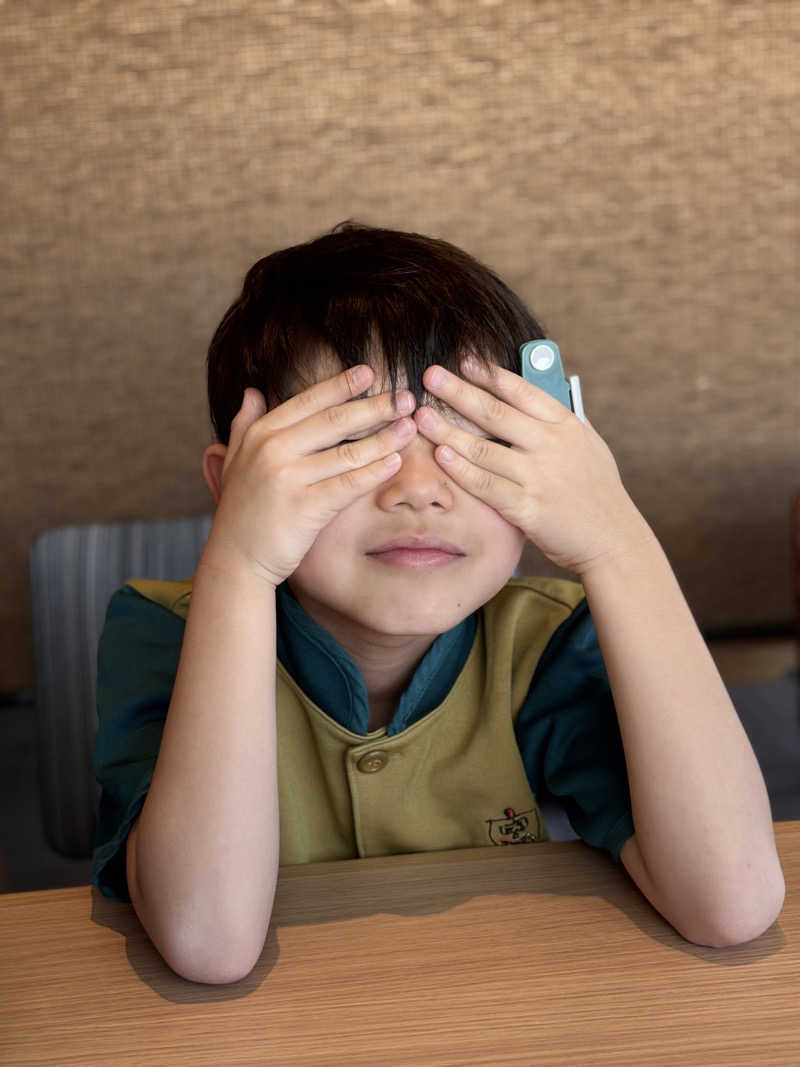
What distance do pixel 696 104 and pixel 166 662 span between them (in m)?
1.84

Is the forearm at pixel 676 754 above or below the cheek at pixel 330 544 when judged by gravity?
below

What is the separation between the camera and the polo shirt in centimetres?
86

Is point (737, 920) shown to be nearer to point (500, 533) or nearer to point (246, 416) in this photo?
point (500, 533)

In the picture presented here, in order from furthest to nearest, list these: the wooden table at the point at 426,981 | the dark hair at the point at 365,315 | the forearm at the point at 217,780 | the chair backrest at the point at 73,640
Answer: the chair backrest at the point at 73,640 < the dark hair at the point at 365,315 < the forearm at the point at 217,780 < the wooden table at the point at 426,981

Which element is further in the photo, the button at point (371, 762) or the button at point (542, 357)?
the button at point (371, 762)

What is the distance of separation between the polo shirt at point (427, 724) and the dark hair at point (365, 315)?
0.65 feet

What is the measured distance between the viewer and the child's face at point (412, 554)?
741 mm

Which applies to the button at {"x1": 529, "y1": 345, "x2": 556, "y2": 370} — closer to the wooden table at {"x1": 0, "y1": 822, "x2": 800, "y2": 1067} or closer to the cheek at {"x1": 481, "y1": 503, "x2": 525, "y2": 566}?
the cheek at {"x1": 481, "y1": 503, "x2": 525, "y2": 566}

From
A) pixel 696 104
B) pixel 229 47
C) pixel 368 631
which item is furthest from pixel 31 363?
pixel 368 631

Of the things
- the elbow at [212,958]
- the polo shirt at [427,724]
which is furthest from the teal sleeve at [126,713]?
the elbow at [212,958]

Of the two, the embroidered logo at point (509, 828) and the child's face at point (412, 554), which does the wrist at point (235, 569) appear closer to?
the child's face at point (412, 554)

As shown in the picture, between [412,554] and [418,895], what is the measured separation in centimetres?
23

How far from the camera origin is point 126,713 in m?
0.83

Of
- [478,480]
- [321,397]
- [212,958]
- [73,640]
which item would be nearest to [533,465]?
[478,480]
